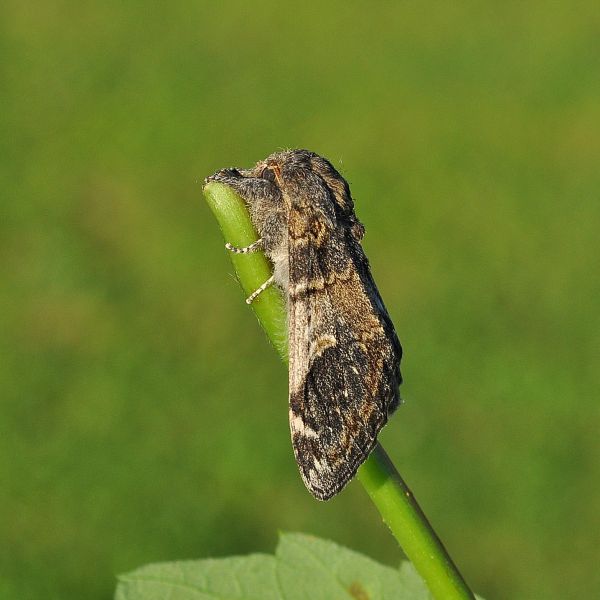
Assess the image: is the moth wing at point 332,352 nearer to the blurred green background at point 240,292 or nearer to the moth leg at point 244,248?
the moth leg at point 244,248

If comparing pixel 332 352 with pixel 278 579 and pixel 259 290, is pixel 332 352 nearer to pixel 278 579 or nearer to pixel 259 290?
pixel 278 579

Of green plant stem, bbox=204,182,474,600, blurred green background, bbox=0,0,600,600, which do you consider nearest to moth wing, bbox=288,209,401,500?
green plant stem, bbox=204,182,474,600

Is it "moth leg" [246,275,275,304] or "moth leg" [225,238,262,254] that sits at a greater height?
"moth leg" [225,238,262,254]

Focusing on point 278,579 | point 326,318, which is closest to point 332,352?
point 326,318

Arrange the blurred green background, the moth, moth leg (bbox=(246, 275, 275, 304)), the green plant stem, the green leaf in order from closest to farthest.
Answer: the green plant stem, moth leg (bbox=(246, 275, 275, 304)), the green leaf, the moth, the blurred green background

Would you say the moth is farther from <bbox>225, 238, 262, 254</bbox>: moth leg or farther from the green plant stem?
the green plant stem

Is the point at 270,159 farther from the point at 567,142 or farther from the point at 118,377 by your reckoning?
the point at 567,142

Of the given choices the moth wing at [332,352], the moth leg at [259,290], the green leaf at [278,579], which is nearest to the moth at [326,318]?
the moth wing at [332,352]
